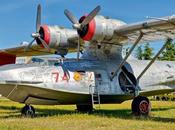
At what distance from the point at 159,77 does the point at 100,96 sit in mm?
3723

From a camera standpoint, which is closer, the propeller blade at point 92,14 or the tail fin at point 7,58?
the propeller blade at point 92,14

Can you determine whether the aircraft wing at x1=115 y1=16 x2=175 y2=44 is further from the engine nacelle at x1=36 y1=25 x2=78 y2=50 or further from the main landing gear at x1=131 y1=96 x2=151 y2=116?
the engine nacelle at x1=36 y1=25 x2=78 y2=50

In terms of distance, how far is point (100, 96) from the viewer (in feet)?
56.5

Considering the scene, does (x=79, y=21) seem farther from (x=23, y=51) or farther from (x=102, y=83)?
(x=23, y=51)

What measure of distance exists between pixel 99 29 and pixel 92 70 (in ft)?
7.20

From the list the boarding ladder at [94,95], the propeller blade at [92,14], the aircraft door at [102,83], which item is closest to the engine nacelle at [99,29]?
the propeller blade at [92,14]

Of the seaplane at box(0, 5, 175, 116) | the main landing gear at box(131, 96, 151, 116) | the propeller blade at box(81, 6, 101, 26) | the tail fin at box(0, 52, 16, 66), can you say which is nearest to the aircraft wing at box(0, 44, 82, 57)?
the tail fin at box(0, 52, 16, 66)

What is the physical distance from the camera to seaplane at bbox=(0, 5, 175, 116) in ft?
50.0

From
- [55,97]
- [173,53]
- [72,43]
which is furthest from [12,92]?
[173,53]

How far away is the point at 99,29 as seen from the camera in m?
15.9

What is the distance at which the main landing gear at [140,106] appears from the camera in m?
17.0

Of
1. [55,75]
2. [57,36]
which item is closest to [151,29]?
[55,75]

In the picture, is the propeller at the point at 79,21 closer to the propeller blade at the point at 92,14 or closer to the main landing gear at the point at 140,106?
the propeller blade at the point at 92,14

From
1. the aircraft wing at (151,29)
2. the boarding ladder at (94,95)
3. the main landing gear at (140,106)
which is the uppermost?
the aircraft wing at (151,29)
